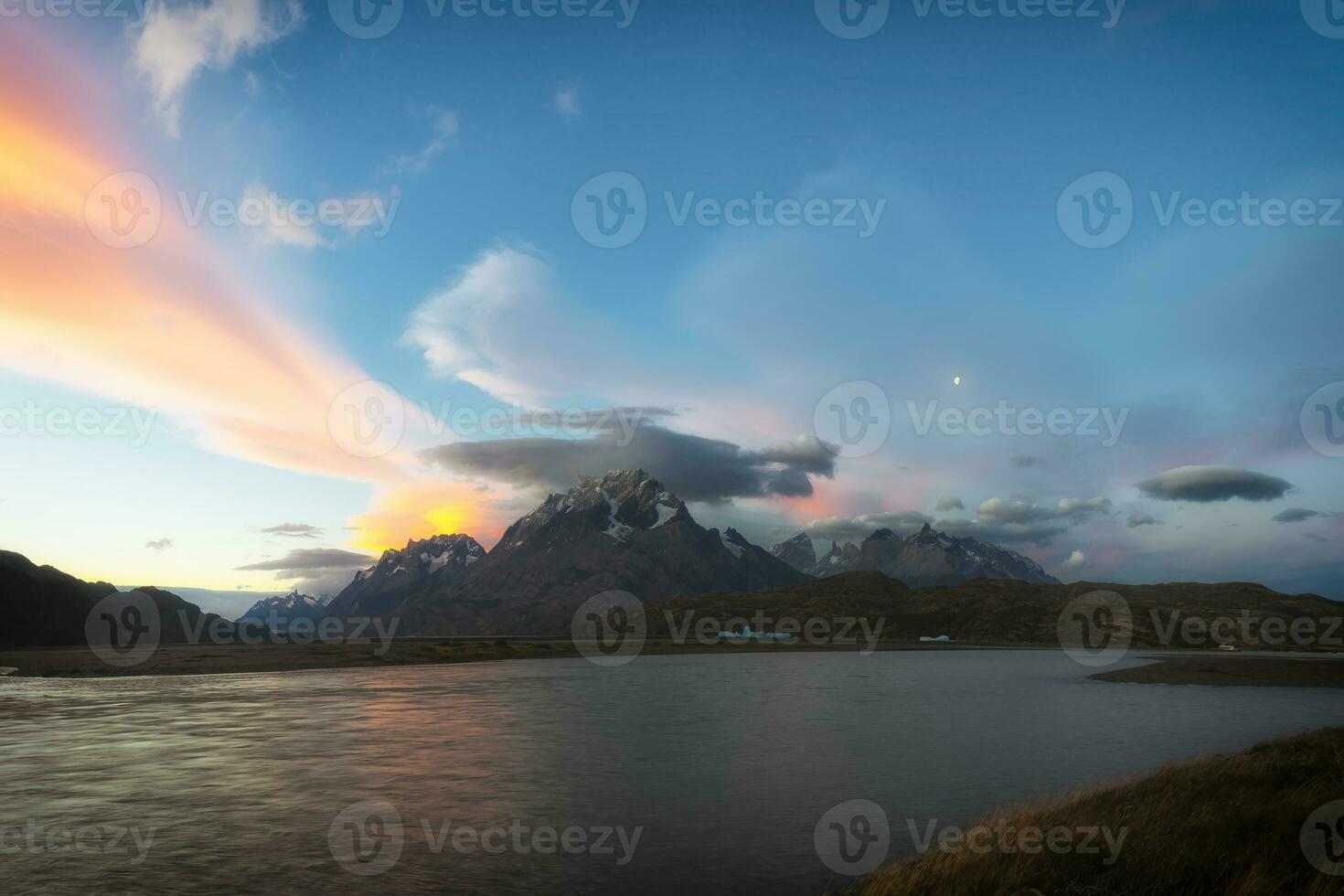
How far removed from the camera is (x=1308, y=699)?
75.8 m

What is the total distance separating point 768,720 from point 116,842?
139ft

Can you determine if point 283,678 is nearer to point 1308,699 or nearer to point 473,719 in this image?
point 473,719

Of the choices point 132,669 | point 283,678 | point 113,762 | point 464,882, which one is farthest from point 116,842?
point 132,669

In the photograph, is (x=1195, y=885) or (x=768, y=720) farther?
(x=768, y=720)
